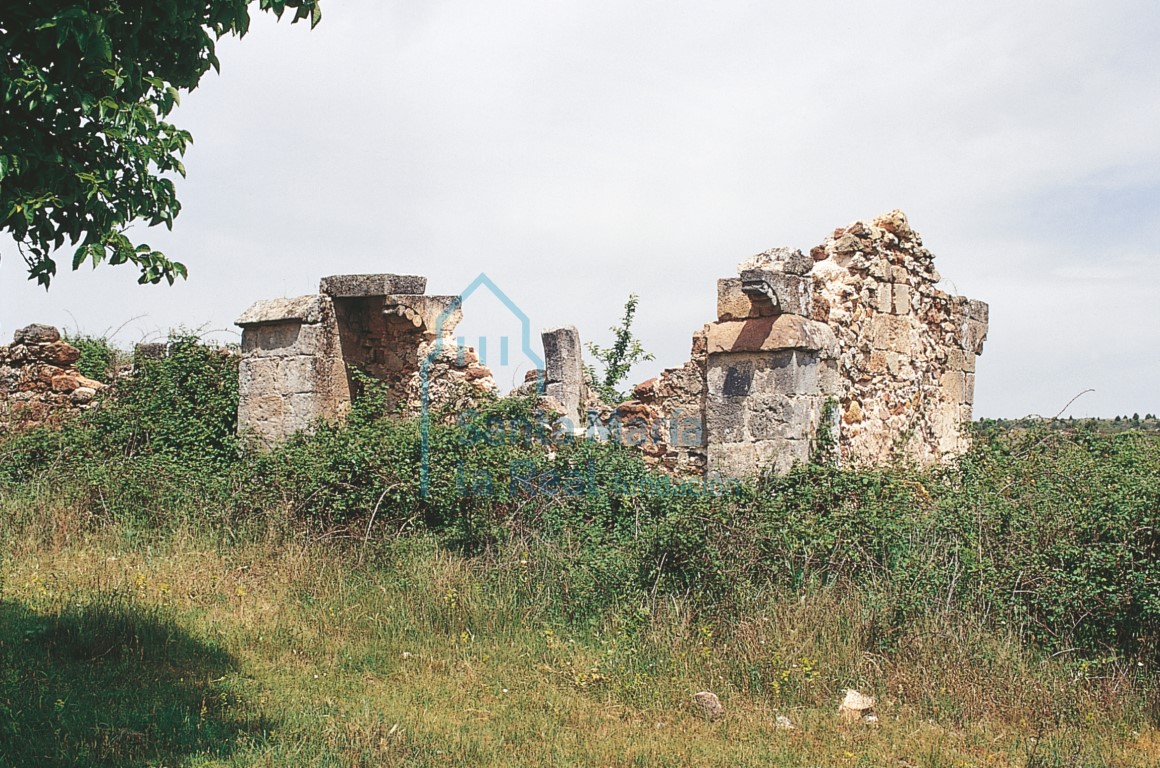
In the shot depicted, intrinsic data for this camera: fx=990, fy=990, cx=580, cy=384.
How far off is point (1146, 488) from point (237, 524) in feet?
21.8

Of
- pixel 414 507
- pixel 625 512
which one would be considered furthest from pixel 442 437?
pixel 625 512

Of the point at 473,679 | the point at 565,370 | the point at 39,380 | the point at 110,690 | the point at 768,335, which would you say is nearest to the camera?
the point at 110,690

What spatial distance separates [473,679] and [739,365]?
343cm

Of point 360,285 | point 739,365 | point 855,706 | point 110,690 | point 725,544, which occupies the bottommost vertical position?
point 855,706

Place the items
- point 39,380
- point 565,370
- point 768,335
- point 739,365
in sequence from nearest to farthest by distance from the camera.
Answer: point 768,335
point 739,365
point 565,370
point 39,380

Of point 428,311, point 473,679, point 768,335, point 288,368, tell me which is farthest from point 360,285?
point 473,679

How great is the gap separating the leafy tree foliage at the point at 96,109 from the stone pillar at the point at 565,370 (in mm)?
5354

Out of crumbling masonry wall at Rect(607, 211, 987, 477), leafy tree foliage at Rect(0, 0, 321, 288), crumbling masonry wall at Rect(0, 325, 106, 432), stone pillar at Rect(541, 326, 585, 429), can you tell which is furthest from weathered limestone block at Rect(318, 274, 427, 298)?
leafy tree foliage at Rect(0, 0, 321, 288)

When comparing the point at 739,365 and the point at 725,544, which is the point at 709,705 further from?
the point at 739,365

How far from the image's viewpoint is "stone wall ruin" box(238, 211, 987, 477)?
786 centimetres

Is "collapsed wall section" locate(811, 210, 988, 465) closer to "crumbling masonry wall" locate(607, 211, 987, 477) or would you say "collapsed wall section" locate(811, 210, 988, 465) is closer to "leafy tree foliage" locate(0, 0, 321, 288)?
"crumbling masonry wall" locate(607, 211, 987, 477)

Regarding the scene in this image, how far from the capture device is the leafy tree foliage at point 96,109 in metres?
4.11

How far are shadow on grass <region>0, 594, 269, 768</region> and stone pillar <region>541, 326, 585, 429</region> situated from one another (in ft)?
14.7

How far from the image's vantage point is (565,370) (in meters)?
9.91
